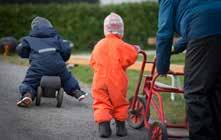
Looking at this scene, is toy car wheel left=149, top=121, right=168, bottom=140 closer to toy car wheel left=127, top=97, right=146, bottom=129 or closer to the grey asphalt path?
the grey asphalt path

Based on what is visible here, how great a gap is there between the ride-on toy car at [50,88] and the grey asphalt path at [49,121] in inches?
5.9

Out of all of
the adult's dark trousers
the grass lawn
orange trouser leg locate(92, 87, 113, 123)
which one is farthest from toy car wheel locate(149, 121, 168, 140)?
the grass lawn

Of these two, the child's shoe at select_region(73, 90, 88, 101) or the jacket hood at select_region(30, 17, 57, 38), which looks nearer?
the child's shoe at select_region(73, 90, 88, 101)

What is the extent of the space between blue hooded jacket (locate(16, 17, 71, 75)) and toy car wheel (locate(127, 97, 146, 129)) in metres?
1.83

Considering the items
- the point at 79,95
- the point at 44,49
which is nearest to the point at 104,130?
the point at 79,95

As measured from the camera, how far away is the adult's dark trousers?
561 cm

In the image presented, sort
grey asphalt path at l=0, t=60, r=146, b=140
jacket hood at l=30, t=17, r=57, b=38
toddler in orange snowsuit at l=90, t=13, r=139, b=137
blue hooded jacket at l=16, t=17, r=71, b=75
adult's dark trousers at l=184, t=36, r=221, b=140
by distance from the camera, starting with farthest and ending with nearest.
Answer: jacket hood at l=30, t=17, r=57, b=38 < blue hooded jacket at l=16, t=17, r=71, b=75 < toddler in orange snowsuit at l=90, t=13, r=139, b=137 < grey asphalt path at l=0, t=60, r=146, b=140 < adult's dark trousers at l=184, t=36, r=221, b=140

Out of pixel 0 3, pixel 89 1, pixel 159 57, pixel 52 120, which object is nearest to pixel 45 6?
pixel 0 3

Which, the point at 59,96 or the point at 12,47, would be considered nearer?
the point at 59,96

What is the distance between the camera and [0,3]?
73.0ft

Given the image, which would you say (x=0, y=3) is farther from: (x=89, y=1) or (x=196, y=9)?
(x=196, y=9)

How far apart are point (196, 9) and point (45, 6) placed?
16006 mm

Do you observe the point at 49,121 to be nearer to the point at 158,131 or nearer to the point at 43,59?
the point at 43,59

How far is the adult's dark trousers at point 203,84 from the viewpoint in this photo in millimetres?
5605
